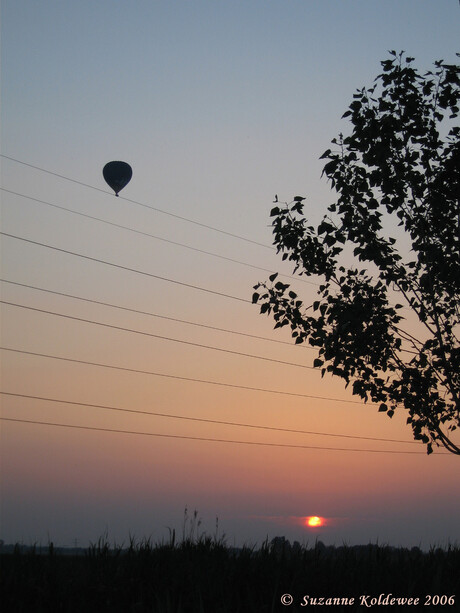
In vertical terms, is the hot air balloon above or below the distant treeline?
above

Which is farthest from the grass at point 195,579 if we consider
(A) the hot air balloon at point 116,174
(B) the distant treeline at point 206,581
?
(A) the hot air balloon at point 116,174

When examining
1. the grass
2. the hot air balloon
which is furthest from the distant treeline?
the hot air balloon

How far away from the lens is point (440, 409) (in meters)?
18.0

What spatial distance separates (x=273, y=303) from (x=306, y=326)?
996 millimetres

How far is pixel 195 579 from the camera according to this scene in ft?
28.6

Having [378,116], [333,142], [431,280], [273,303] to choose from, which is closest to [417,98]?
[378,116]

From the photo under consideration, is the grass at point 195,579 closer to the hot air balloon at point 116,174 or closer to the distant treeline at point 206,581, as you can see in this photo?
the distant treeline at point 206,581

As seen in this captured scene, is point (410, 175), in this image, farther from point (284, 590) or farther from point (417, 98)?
point (284, 590)

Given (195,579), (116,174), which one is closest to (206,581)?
(195,579)

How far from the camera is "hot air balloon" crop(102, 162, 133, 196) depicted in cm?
3984

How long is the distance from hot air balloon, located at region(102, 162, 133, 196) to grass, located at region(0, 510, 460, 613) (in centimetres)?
3140

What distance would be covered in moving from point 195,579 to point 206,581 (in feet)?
0.66

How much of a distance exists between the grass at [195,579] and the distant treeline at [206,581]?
12 millimetres

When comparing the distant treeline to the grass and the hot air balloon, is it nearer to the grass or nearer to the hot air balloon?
the grass
